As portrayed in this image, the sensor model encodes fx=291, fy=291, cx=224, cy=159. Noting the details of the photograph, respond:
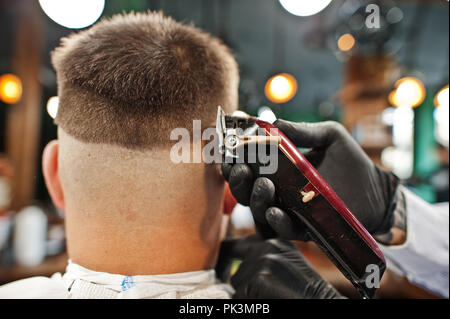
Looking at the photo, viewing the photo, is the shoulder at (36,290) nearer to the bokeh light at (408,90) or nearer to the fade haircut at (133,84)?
the fade haircut at (133,84)

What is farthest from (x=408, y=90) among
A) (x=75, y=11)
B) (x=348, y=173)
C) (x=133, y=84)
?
(x=133, y=84)

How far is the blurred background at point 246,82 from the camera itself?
235 centimetres

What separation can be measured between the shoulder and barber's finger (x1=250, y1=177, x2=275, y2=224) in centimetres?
48

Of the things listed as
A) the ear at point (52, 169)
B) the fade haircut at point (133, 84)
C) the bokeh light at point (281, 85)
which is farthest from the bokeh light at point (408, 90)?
the ear at point (52, 169)

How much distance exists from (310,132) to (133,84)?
0.43 m

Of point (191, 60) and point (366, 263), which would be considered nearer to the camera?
point (366, 263)

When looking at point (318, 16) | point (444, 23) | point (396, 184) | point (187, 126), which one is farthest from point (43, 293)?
point (444, 23)

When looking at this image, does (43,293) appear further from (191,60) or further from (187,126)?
(191,60)

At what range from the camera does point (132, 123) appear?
65 cm

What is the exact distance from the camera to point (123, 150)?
651 millimetres

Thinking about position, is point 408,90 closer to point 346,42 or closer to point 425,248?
point 346,42

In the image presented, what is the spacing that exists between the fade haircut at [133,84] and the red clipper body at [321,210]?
16cm

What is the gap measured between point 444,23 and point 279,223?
5.72m

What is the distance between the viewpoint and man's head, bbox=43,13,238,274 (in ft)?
2.13
